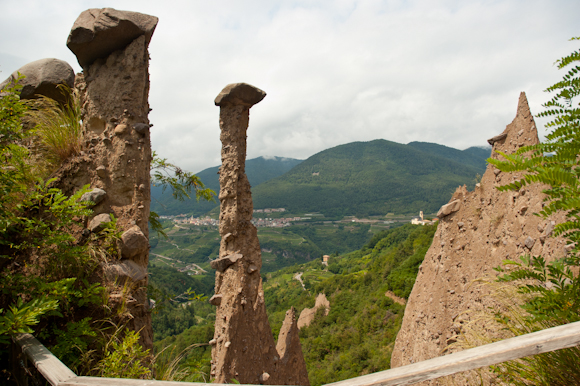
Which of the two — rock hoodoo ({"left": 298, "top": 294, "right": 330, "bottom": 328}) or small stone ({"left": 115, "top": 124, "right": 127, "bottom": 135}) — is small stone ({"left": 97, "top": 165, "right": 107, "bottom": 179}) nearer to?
small stone ({"left": 115, "top": 124, "right": 127, "bottom": 135})

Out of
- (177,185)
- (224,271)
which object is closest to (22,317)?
(224,271)

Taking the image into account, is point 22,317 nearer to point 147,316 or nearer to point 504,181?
point 147,316

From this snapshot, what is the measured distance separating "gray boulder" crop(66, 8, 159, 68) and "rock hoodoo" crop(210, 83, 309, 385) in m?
2.24

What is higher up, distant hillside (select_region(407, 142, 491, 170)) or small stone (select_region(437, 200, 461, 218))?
distant hillside (select_region(407, 142, 491, 170))

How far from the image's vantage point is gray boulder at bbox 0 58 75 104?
5613mm

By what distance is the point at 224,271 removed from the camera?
6312 millimetres

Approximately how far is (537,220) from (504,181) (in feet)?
4.25

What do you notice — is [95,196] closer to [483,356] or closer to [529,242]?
[483,356]

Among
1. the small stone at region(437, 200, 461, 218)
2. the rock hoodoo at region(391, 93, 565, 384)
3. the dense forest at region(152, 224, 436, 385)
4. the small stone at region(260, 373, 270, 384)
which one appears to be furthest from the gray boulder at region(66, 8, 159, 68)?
the dense forest at region(152, 224, 436, 385)

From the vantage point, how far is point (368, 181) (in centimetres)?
12100

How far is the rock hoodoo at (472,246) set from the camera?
4.72 meters

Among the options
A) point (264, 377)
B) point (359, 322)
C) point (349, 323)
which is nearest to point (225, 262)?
point (264, 377)

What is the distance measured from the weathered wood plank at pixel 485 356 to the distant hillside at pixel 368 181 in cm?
9192

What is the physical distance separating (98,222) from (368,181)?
401ft
